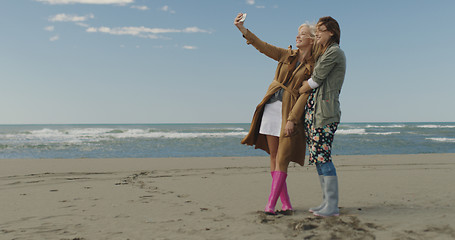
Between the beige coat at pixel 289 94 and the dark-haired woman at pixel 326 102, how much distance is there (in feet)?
0.33

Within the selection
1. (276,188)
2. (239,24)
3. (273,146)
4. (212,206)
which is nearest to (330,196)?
(276,188)

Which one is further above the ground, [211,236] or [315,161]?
[315,161]

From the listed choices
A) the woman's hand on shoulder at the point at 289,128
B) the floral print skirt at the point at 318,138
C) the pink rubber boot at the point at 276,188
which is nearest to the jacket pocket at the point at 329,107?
the floral print skirt at the point at 318,138

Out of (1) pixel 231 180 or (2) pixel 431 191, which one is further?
(1) pixel 231 180

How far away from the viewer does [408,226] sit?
3.02 metres

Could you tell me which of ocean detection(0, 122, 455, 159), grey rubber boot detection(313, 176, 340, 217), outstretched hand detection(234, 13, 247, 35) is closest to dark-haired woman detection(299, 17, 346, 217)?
grey rubber boot detection(313, 176, 340, 217)

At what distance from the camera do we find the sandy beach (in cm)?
294

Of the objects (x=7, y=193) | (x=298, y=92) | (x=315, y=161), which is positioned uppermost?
(x=298, y=92)

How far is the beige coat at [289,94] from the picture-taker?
335 cm

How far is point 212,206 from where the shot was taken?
3.95 m

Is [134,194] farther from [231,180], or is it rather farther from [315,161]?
[315,161]

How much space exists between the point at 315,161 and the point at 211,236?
1216 mm

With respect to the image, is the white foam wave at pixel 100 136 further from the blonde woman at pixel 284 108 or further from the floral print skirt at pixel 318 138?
the floral print skirt at pixel 318 138

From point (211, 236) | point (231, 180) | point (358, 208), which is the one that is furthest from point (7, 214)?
point (358, 208)
